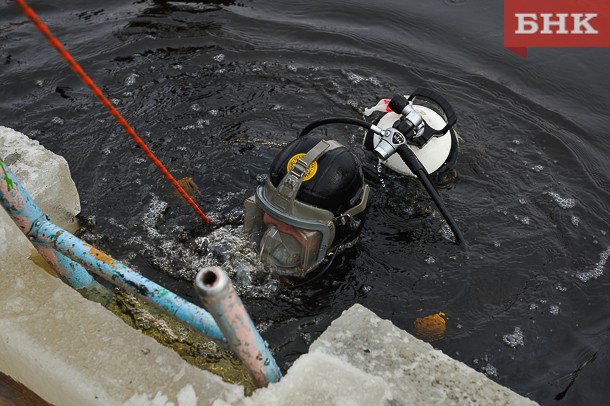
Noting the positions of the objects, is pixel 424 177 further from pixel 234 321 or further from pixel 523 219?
pixel 234 321

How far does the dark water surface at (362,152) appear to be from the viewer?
3.69 metres

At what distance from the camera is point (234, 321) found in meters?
1.67

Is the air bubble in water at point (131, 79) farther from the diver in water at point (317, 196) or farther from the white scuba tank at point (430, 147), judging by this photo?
the white scuba tank at point (430, 147)

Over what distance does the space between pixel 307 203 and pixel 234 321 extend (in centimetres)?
165

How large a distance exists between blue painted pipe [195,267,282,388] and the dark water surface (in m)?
1.37

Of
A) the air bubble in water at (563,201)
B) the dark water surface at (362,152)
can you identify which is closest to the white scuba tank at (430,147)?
the dark water surface at (362,152)

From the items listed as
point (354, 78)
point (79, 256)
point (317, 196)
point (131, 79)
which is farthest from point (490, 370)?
point (131, 79)

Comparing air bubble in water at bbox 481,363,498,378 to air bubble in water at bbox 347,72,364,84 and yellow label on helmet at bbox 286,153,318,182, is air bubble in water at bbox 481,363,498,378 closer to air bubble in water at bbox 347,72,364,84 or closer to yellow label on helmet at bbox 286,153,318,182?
yellow label on helmet at bbox 286,153,318,182

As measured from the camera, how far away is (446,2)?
7203 millimetres

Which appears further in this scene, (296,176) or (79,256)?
(296,176)

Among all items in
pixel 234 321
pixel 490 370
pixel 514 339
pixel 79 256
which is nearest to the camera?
pixel 234 321

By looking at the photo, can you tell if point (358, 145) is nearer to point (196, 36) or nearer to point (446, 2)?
point (196, 36)

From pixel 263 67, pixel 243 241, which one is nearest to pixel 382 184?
pixel 243 241

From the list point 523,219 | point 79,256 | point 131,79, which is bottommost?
point 523,219
